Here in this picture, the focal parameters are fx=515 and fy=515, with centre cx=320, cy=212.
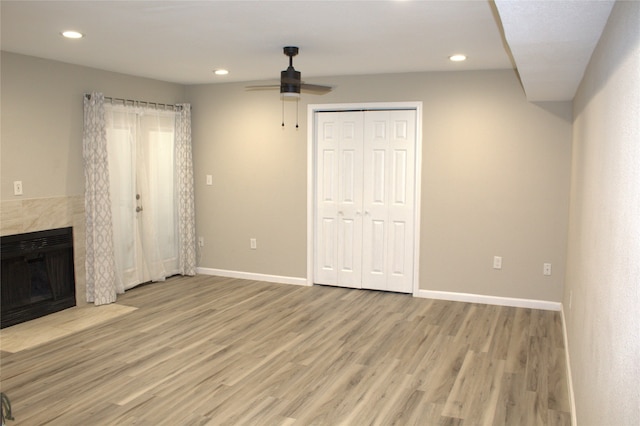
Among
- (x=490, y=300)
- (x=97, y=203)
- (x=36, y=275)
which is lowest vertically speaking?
(x=490, y=300)

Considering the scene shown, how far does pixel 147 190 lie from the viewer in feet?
20.1

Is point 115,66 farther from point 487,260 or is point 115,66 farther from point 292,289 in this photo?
point 487,260

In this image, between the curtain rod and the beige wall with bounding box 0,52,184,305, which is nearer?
the beige wall with bounding box 0,52,184,305

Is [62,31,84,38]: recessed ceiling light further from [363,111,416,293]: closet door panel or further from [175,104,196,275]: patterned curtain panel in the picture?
[363,111,416,293]: closet door panel

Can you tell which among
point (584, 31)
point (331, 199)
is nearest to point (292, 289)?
point (331, 199)

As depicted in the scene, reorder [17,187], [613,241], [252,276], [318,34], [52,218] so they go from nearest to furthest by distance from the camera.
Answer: [613,241] < [318,34] < [17,187] < [52,218] < [252,276]

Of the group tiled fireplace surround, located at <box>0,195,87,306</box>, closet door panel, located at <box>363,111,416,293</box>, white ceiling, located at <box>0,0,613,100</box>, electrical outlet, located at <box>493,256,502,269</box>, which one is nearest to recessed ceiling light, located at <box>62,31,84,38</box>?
white ceiling, located at <box>0,0,613,100</box>

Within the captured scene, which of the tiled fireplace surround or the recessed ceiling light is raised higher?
the recessed ceiling light

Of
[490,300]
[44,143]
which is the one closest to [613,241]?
[490,300]

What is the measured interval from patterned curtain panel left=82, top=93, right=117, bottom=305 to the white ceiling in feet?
1.92

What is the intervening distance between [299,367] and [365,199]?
2.56 metres

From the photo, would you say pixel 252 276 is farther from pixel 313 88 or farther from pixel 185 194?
pixel 313 88

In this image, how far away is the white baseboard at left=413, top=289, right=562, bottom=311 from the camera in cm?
524

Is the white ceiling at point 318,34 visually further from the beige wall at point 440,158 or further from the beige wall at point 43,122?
the beige wall at point 440,158
